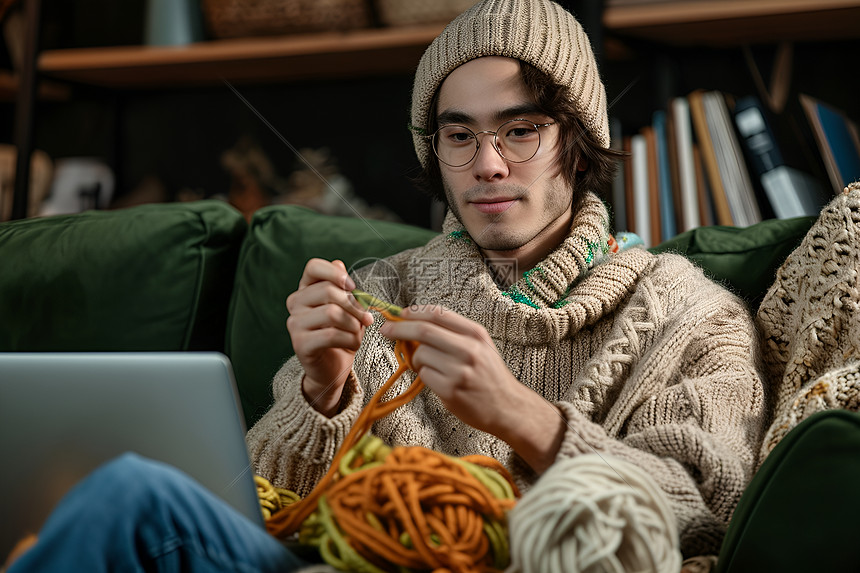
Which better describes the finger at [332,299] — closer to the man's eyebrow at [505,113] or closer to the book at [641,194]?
the man's eyebrow at [505,113]

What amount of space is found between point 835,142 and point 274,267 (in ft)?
3.82

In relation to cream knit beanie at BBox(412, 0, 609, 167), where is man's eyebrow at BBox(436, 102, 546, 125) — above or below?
below

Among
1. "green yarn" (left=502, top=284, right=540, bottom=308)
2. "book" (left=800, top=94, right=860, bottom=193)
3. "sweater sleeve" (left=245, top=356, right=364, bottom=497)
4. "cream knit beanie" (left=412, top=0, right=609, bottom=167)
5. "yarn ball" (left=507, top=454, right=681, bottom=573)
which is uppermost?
"cream knit beanie" (left=412, top=0, right=609, bottom=167)

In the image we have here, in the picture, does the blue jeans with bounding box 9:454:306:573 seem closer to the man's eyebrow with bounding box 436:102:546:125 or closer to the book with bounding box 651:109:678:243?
the man's eyebrow with bounding box 436:102:546:125

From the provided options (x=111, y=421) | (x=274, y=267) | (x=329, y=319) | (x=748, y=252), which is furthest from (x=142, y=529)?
(x=748, y=252)

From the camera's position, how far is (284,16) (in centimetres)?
187

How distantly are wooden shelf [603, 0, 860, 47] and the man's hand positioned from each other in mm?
1076

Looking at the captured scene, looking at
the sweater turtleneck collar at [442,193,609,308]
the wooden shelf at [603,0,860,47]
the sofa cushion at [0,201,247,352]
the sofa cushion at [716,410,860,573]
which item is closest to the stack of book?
the wooden shelf at [603,0,860,47]

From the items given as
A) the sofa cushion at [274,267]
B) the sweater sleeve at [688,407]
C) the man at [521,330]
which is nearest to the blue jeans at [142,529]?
the man at [521,330]

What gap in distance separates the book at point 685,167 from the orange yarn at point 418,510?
110 cm

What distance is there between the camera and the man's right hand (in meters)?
0.92

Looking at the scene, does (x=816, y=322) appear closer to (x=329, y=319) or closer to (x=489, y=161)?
(x=489, y=161)

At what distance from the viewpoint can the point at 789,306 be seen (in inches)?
42.5

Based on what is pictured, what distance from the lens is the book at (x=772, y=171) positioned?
5.21ft
